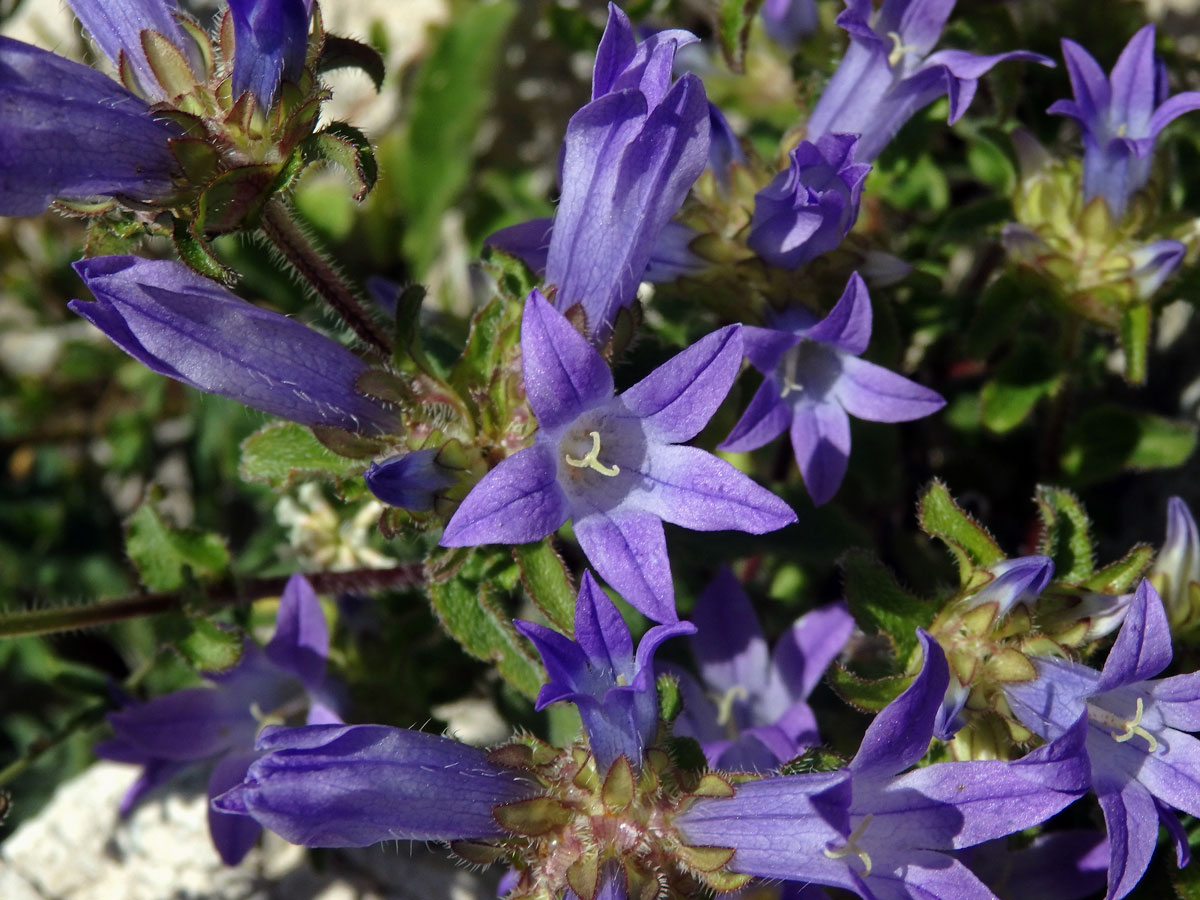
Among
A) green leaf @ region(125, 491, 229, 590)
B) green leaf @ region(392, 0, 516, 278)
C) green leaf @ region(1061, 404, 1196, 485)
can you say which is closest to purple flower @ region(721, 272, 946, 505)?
green leaf @ region(1061, 404, 1196, 485)

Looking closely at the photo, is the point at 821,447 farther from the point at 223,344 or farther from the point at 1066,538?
the point at 223,344

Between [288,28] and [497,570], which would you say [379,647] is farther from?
[288,28]

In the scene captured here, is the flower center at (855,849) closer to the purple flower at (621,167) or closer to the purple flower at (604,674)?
the purple flower at (604,674)

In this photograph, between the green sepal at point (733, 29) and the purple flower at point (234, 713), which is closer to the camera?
the purple flower at point (234, 713)

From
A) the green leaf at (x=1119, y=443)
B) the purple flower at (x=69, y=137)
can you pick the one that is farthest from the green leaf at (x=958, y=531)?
the purple flower at (x=69, y=137)

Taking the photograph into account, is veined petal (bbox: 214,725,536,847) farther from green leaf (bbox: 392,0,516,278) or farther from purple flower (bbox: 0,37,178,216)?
green leaf (bbox: 392,0,516,278)

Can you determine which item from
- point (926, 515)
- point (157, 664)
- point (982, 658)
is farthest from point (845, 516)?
point (157, 664)

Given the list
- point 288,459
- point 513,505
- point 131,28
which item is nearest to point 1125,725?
point 513,505
